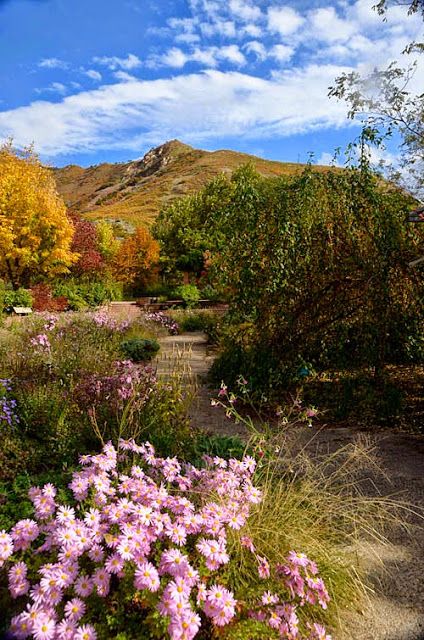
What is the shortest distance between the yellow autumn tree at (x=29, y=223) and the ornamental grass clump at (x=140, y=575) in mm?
17171

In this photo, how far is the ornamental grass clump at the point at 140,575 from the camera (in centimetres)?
175

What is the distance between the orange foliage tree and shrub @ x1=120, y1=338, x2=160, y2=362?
17450 millimetres

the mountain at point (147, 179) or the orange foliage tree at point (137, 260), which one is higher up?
the mountain at point (147, 179)

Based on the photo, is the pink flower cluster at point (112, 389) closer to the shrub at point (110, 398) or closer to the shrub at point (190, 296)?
the shrub at point (110, 398)

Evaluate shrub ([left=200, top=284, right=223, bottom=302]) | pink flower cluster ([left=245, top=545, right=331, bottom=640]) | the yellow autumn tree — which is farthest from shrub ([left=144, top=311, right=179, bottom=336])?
pink flower cluster ([left=245, top=545, right=331, bottom=640])

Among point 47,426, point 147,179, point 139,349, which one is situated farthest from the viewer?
point 147,179

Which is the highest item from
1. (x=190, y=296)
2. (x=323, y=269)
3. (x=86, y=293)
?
(x=323, y=269)

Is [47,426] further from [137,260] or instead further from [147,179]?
[147,179]

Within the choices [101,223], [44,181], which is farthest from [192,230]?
[44,181]

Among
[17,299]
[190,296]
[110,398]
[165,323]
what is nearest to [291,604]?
[110,398]

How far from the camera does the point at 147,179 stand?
91875 mm

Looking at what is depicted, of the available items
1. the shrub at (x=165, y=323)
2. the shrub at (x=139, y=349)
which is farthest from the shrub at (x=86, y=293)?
the shrub at (x=139, y=349)

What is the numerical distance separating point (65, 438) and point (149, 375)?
1097mm

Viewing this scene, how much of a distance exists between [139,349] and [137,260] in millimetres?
18311
